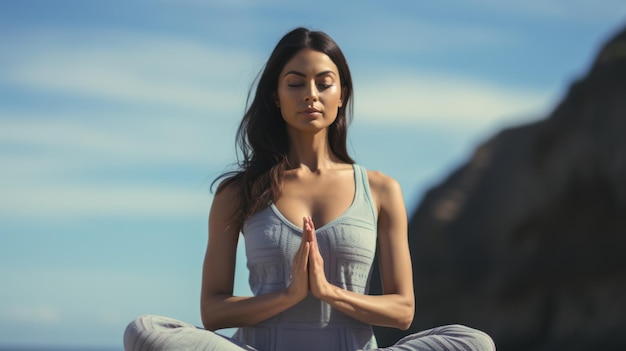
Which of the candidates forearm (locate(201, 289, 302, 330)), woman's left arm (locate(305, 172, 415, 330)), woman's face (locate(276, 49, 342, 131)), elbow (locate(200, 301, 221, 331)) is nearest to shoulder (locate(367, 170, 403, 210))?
woman's left arm (locate(305, 172, 415, 330))

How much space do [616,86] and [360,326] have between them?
12.4 meters

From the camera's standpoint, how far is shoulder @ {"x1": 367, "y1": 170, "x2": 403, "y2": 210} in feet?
15.3

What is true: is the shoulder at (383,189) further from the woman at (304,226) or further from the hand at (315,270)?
the hand at (315,270)

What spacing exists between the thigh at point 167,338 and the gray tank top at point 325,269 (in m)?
0.32

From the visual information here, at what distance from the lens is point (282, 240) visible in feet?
14.5

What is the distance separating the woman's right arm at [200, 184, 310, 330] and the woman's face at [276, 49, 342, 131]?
1.42 feet

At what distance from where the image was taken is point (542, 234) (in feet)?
56.6

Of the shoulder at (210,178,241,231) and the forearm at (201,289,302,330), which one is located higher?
the shoulder at (210,178,241,231)

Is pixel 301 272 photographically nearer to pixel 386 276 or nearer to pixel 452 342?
pixel 386 276

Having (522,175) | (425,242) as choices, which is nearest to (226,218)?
(522,175)

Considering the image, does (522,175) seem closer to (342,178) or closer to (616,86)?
(616,86)

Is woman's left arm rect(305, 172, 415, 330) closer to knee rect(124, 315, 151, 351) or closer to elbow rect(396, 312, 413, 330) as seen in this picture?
elbow rect(396, 312, 413, 330)

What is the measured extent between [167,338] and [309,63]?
51.4 inches

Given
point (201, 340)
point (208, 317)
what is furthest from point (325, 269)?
point (201, 340)
